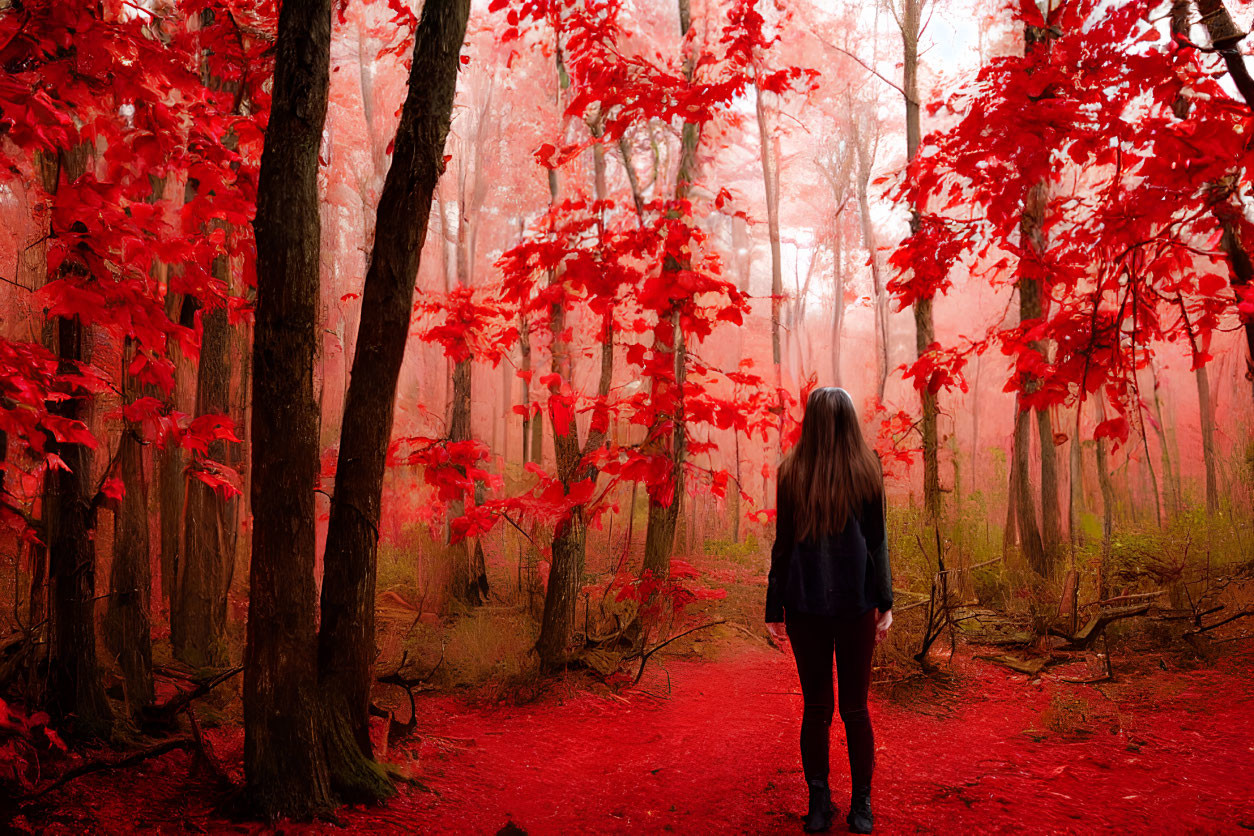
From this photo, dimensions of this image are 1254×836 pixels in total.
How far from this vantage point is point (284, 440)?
104 inches

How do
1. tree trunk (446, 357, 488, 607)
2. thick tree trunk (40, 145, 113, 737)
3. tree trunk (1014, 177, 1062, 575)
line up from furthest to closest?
tree trunk (446, 357, 488, 607)
tree trunk (1014, 177, 1062, 575)
thick tree trunk (40, 145, 113, 737)

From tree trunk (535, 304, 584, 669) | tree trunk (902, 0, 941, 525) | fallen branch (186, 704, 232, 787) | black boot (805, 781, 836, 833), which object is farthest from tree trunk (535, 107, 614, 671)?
tree trunk (902, 0, 941, 525)

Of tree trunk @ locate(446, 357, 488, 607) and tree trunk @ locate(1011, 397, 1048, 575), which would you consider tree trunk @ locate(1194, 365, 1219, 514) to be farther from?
tree trunk @ locate(446, 357, 488, 607)

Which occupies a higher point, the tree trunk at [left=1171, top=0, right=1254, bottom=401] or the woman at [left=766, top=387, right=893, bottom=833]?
the tree trunk at [left=1171, top=0, right=1254, bottom=401]

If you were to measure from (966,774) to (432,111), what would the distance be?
3.89m

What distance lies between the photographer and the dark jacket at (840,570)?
260cm

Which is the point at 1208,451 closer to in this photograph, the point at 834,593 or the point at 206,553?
the point at 834,593

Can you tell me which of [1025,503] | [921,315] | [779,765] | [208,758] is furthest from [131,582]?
[1025,503]

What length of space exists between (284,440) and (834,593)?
7.11ft

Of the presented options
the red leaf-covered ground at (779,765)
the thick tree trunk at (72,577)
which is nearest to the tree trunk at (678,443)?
the red leaf-covered ground at (779,765)

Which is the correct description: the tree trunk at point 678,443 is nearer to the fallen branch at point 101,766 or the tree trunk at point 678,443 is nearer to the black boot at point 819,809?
the black boot at point 819,809

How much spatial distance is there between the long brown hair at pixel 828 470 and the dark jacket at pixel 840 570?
0.05m

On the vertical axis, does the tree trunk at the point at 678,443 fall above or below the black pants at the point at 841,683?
above

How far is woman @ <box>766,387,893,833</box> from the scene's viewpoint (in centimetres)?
261
